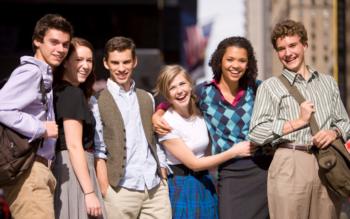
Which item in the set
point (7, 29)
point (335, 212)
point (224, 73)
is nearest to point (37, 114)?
point (224, 73)

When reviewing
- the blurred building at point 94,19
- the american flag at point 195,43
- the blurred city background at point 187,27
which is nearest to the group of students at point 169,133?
the blurred city background at point 187,27

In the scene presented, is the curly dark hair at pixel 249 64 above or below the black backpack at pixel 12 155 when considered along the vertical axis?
above

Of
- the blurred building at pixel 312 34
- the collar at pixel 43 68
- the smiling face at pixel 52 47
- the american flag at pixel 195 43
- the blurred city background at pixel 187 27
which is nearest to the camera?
the collar at pixel 43 68

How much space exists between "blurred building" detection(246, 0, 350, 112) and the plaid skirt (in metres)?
4.02

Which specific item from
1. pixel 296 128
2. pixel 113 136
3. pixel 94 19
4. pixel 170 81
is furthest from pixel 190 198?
pixel 94 19

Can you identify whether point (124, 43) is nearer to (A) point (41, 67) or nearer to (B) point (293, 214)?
(A) point (41, 67)

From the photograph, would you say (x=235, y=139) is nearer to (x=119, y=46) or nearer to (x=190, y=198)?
(x=190, y=198)

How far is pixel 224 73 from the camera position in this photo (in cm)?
528

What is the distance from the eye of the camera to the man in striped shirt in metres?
4.85

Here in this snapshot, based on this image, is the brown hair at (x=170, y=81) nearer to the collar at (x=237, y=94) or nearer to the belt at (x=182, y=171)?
the collar at (x=237, y=94)

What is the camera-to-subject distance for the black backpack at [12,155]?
13.8ft

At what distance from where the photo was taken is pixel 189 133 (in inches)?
206

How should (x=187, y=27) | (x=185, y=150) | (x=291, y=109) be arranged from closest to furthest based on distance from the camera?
(x=291, y=109)
(x=185, y=150)
(x=187, y=27)

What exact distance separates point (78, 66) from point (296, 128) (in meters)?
1.49
